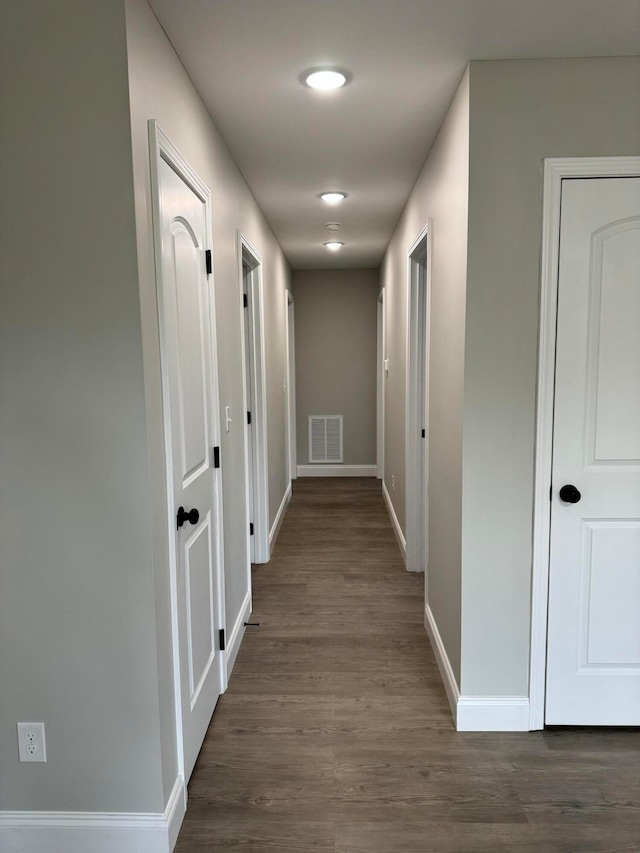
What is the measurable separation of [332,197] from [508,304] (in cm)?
200

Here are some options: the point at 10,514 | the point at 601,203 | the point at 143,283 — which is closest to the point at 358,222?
the point at 601,203

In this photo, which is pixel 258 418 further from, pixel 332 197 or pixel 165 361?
pixel 165 361

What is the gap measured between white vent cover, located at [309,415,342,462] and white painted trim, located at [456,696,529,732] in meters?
5.05

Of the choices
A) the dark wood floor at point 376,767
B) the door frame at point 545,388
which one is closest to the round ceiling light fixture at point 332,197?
the door frame at point 545,388

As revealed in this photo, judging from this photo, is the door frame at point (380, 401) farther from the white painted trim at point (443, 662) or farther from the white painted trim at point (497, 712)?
the white painted trim at point (497, 712)

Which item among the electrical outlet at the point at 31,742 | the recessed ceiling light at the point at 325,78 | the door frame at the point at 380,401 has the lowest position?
the electrical outlet at the point at 31,742

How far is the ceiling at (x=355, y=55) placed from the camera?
69.7 inches

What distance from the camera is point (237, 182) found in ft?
10.5

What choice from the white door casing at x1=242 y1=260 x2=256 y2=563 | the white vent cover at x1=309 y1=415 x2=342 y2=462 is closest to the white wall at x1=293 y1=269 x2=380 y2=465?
the white vent cover at x1=309 y1=415 x2=342 y2=462

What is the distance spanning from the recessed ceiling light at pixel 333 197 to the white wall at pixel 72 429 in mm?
2347

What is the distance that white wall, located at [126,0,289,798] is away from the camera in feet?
5.45

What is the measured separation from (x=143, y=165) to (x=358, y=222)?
3.17 metres

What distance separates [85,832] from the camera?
177 centimetres

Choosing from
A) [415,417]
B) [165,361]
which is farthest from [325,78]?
[415,417]
